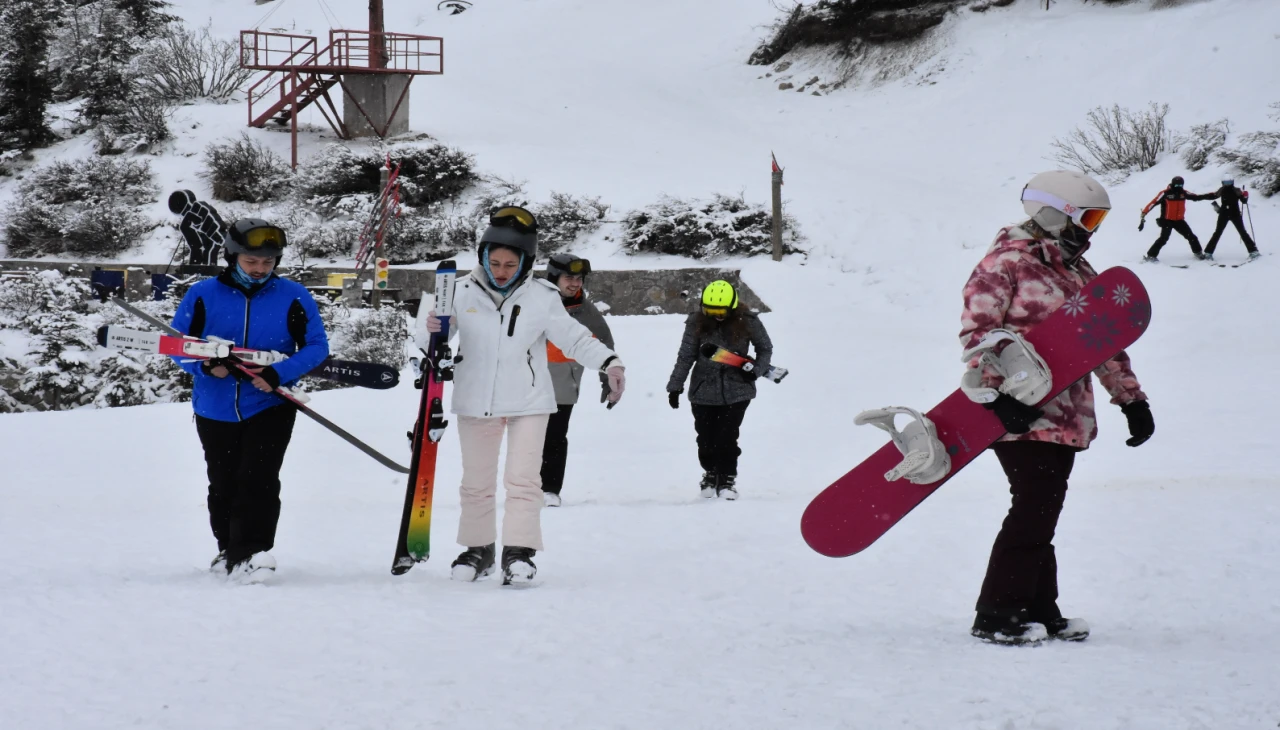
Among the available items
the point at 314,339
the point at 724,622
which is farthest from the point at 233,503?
the point at 724,622

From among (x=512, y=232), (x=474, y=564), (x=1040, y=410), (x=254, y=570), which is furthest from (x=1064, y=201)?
(x=254, y=570)

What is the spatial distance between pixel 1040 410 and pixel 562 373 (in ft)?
12.2

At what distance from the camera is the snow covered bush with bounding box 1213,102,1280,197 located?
16.8m

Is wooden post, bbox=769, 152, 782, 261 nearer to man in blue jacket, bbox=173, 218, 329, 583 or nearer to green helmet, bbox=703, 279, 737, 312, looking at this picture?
green helmet, bbox=703, 279, 737, 312

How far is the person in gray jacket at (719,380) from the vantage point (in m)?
7.09

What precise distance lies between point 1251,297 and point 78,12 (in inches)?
1080

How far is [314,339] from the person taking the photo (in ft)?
15.6

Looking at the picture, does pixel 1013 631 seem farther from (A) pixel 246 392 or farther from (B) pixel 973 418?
(A) pixel 246 392

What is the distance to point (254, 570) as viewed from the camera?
14.7 feet

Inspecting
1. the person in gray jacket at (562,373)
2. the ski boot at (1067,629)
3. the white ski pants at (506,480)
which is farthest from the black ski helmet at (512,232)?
the ski boot at (1067,629)

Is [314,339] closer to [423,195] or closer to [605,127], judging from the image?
[423,195]

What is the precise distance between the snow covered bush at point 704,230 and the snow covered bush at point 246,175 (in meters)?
7.33

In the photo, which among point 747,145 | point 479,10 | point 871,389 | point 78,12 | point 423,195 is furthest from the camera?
point 479,10

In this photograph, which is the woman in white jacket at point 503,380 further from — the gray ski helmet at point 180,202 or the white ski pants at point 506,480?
the gray ski helmet at point 180,202
